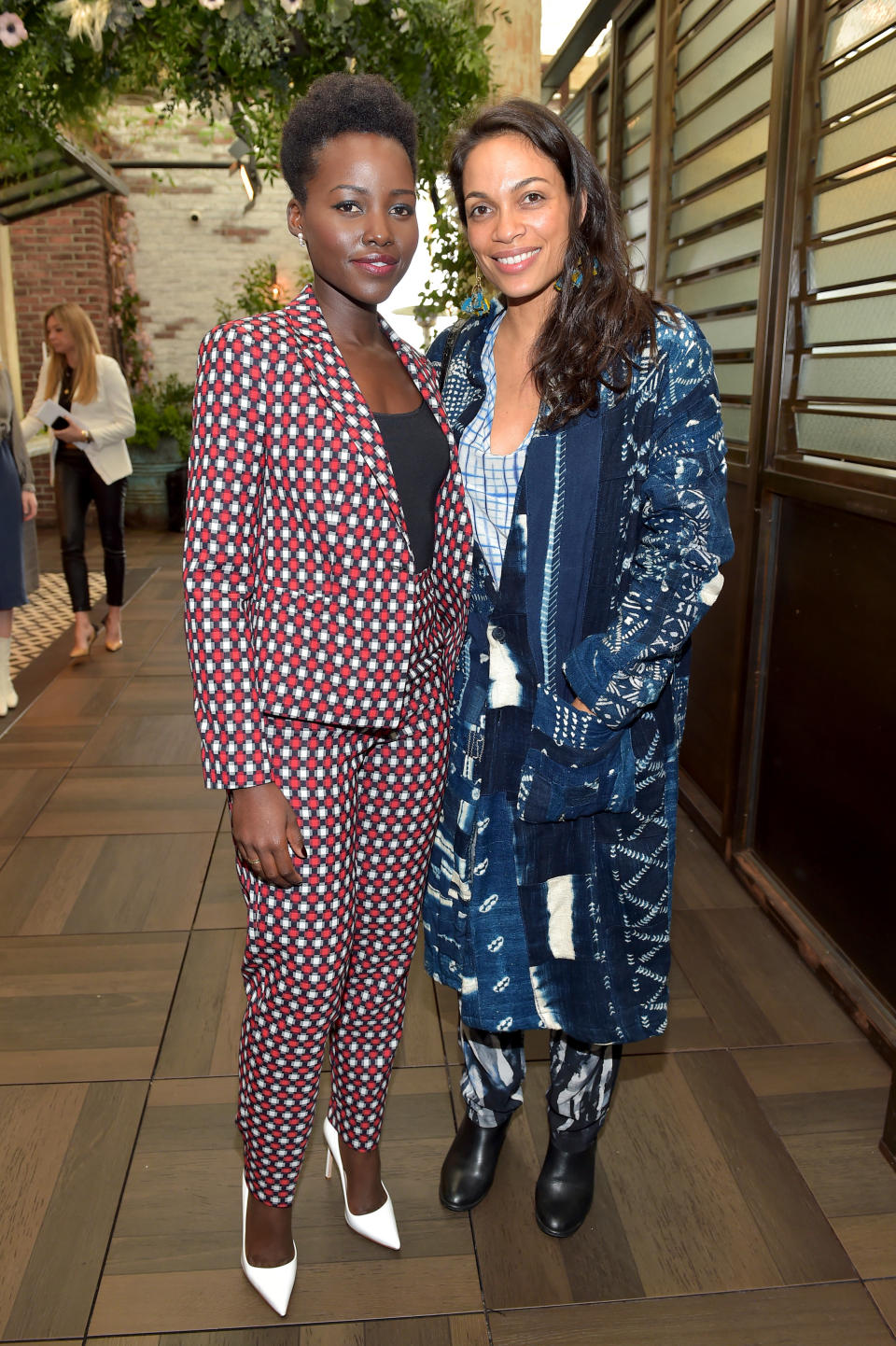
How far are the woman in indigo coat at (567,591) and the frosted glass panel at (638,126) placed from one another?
2.43m

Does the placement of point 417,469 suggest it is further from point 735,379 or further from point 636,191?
point 636,191

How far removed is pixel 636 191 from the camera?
13.1ft

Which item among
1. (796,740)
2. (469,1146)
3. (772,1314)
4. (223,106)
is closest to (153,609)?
(223,106)

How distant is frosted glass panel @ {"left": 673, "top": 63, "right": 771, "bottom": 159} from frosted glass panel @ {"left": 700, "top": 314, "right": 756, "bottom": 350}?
49cm

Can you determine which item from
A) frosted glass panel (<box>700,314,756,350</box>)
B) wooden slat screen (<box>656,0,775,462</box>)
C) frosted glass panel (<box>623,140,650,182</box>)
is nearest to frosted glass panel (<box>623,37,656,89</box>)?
frosted glass panel (<box>623,140,650,182</box>)

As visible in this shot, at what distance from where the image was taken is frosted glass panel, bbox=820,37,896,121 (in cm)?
212

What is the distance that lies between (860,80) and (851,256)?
13.4 inches

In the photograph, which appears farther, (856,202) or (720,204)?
(720,204)

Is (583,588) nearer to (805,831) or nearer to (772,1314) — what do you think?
(772,1314)

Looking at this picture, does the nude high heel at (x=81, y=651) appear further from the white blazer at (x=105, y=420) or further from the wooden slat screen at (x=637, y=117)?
the wooden slat screen at (x=637, y=117)

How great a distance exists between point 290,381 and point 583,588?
1.56ft

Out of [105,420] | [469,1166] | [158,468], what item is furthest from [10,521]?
[158,468]

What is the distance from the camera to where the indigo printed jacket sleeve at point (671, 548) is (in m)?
1.42

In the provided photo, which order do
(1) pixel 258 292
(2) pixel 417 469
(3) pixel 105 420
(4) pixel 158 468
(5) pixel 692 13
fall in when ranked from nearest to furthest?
(2) pixel 417 469 → (5) pixel 692 13 → (3) pixel 105 420 → (4) pixel 158 468 → (1) pixel 258 292
